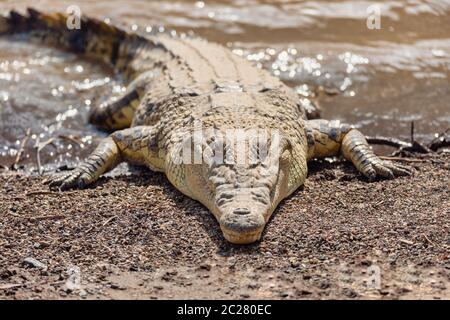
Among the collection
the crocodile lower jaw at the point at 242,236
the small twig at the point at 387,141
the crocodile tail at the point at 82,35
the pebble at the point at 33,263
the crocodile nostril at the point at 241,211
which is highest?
the crocodile tail at the point at 82,35

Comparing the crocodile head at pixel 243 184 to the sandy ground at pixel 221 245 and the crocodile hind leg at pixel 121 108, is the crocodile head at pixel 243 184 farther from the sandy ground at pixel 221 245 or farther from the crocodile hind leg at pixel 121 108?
the crocodile hind leg at pixel 121 108

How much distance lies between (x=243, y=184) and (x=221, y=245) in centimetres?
48

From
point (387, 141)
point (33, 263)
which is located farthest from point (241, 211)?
point (387, 141)

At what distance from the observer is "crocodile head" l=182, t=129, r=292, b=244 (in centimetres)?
560

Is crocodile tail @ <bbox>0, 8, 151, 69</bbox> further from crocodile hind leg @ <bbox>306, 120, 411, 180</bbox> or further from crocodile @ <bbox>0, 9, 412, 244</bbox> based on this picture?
crocodile hind leg @ <bbox>306, 120, 411, 180</bbox>

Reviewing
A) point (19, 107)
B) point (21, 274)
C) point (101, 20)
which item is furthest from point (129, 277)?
point (101, 20)

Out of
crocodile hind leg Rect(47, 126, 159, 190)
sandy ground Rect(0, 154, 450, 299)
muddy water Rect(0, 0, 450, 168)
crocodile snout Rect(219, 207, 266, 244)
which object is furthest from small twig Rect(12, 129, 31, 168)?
crocodile snout Rect(219, 207, 266, 244)

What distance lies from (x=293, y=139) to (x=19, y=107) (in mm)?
3471

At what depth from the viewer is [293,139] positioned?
23.2 ft

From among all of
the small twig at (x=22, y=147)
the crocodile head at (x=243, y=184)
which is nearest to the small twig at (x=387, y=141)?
the crocodile head at (x=243, y=184)

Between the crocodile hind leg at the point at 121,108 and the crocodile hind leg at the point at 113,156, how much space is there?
47.1 inches

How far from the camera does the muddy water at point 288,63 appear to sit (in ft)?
29.0
